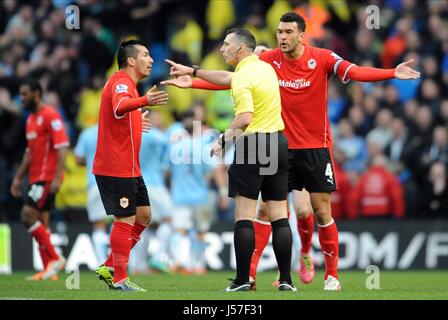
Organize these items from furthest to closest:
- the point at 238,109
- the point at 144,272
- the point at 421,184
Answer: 1. the point at 421,184
2. the point at 144,272
3. the point at 238,109

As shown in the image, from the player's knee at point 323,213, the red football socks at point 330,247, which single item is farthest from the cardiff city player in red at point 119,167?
the red football socks at point 330,247

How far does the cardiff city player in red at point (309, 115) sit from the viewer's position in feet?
41.4

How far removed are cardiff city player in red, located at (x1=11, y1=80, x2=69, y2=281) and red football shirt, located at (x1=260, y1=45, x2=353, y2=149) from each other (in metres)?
4.34

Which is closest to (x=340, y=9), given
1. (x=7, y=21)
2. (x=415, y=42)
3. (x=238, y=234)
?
(x=415, y=42)

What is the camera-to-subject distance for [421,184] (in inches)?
809

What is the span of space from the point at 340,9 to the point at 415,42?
A: 7.14 feet

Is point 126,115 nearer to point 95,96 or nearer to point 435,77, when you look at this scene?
point 95,96

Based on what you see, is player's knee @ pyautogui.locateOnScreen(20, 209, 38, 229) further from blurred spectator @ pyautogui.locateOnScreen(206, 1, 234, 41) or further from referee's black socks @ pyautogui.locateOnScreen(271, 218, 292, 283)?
blurred spectator @ pyautogui.locateOnScreen(206, 1, 234, 41)

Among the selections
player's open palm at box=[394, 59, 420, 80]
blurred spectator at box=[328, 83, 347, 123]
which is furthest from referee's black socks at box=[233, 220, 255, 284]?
blurred spectator at box=[328, 83, 347, 123]

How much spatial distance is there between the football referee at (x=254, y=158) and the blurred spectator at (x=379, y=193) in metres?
8.20

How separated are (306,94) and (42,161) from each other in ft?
16.0

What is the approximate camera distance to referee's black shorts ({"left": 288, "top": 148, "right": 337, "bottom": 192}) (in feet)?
41.5

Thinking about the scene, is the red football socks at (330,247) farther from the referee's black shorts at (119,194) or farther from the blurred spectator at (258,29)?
the blurred spectator at (258,29)

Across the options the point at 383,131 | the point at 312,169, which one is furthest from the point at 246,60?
the point at 383,131
